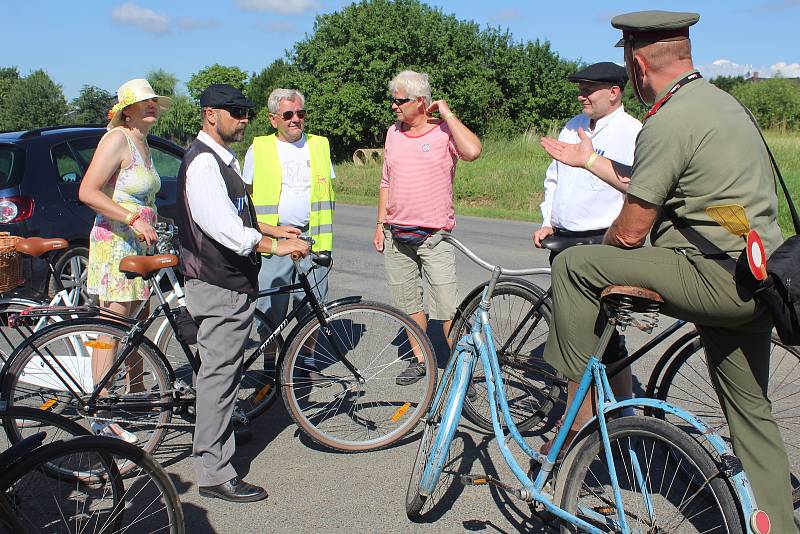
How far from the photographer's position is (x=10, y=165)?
7520 millimetres

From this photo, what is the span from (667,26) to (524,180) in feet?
62.5

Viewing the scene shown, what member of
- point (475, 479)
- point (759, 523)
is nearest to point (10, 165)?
point (475, 479)

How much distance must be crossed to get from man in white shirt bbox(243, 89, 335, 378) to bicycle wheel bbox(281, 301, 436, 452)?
0.88 metres

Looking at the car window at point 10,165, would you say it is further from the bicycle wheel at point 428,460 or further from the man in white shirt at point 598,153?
the bicycle wheel at point 428,460

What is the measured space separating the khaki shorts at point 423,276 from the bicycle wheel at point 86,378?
1832mm

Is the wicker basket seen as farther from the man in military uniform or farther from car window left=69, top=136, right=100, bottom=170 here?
car window left=69, top=136, right=100, bottom=170

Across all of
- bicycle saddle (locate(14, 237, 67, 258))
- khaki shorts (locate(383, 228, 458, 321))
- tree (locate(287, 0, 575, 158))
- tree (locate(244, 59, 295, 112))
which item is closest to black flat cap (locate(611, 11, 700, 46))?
khaki shorts (locate(383, 228, 458, 321))

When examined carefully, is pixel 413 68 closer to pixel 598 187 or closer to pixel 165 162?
pixel 165 162

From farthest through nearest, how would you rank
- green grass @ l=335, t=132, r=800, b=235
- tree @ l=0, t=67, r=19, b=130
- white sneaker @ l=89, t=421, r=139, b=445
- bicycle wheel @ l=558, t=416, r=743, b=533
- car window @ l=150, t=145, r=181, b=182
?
tree @ l=0, t=67, r=19, b=130, green grass @ l=335, t=132, r=800, b=235, car window @ l=150, t=145, r=181, b=182, white sneaker @ l=89, t=421, r=139, b=445, bicycle wheel @ l=558, t=416, r=743, b=533

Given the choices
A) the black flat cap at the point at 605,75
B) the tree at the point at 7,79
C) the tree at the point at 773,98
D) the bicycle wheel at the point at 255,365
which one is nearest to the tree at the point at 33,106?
the tree at the point at 7,79

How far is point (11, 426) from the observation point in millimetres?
3770

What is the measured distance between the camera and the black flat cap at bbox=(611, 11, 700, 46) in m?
2.73

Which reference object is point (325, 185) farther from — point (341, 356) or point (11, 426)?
point (11, 426)

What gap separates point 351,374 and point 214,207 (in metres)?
1.43
